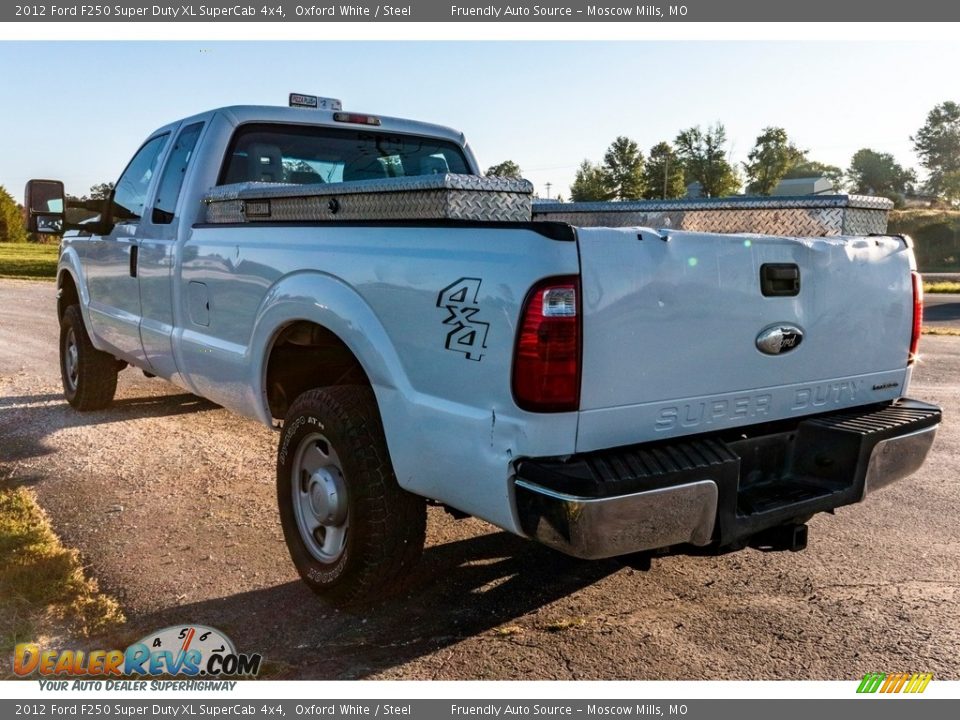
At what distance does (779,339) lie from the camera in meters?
2.92

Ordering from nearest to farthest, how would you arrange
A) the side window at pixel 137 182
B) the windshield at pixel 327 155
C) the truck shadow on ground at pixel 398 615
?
1. the truck shadow on ground at pixel 398 615
2. the windshield at pixel 327 155
3. the side window at pixel 137 182

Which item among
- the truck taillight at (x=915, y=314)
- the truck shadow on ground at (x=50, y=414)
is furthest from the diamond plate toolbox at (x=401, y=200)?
the truck shadow on ground at (x=50, y=414)

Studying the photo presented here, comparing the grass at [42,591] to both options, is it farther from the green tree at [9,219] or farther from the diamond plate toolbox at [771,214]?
the green tree at [9,219]

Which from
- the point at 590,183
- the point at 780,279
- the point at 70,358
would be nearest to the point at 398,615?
the point at 780,279

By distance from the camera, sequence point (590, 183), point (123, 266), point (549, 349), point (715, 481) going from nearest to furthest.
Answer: point (549, 349)
point (715, 481)
point (123, 266)
point (590, 183)

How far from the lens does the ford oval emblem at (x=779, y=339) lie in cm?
288

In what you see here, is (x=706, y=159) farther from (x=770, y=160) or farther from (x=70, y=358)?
(x=70, y=358)

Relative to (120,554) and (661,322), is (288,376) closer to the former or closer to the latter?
(120,554)

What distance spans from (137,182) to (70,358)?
2036 millimetres

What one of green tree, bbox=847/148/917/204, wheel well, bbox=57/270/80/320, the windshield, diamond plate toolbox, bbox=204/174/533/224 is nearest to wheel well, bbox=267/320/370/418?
diamond plate toolbox, bbox=204/174/533/224

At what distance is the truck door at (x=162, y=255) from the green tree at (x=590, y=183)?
126 feet

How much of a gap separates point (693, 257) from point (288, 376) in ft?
6.86

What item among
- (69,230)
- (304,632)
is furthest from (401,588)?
(69,230)

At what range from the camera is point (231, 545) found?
401 centimetres
